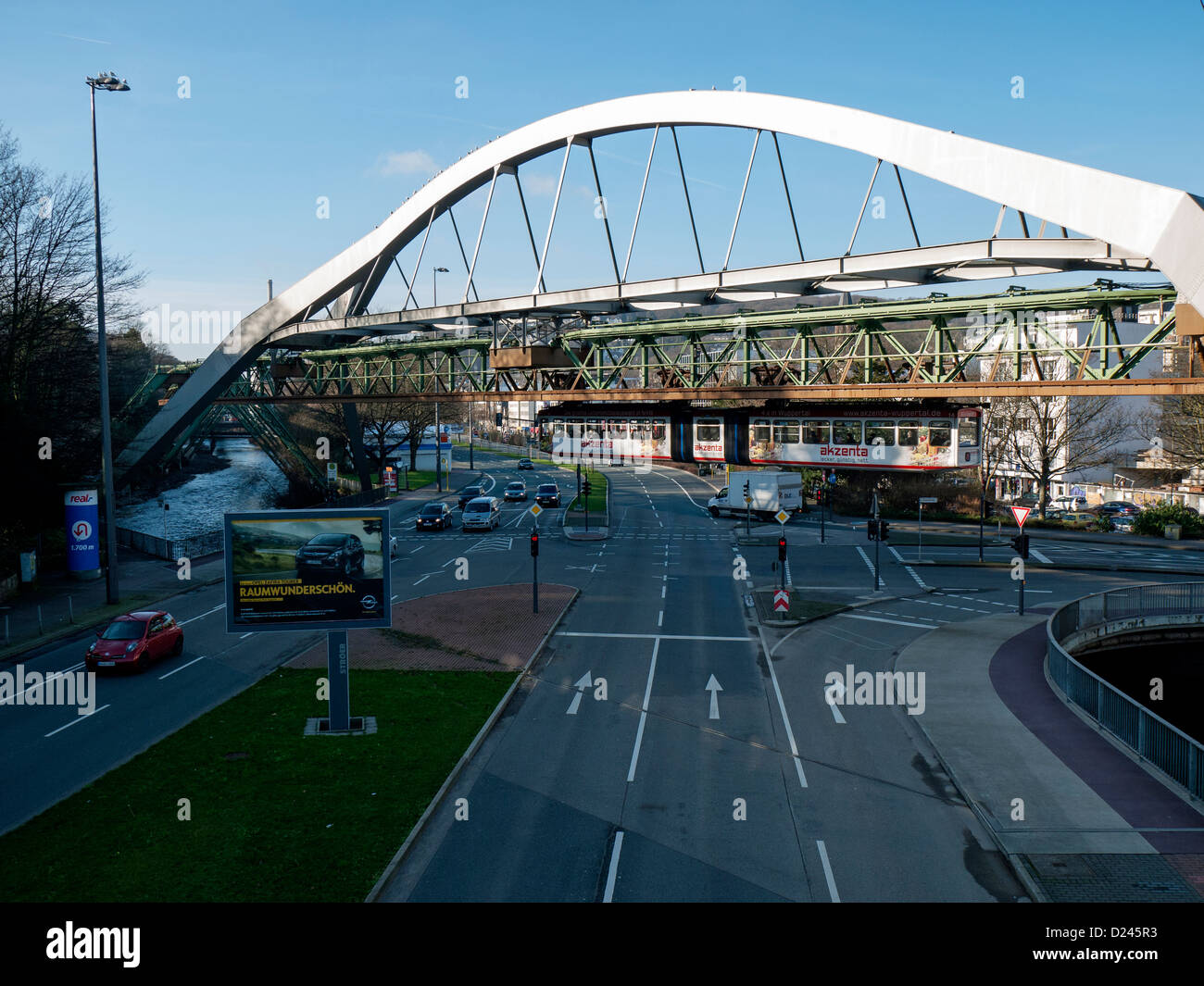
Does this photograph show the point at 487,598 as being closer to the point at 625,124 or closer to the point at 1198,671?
the point at 625,124

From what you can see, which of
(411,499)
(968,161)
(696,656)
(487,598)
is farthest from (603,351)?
(411,499)

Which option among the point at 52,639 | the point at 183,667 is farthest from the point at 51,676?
the point at 52,639

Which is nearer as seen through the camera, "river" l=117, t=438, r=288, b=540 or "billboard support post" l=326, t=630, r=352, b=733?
"billboard support post" l=326, t=630, r=352, b=733

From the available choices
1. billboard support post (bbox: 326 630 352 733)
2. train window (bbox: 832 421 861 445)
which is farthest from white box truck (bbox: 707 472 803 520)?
billboard support post (bbox: 326 630 352 733)

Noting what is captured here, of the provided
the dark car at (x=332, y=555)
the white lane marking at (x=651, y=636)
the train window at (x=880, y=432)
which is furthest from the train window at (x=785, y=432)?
the dark car at (x=332, y=555)

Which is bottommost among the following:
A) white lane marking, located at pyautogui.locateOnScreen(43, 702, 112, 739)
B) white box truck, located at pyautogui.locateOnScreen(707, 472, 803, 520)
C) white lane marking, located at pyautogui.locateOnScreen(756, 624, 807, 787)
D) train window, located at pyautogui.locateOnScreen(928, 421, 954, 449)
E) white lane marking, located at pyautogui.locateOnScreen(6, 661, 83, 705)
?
white lane marking, located at pyautogui.locateOnScreen(756, 624, 807, 787)

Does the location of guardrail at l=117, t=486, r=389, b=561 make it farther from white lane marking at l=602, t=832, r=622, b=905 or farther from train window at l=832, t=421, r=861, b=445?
white lane marking at l=602, t=832, r=622, b=905
